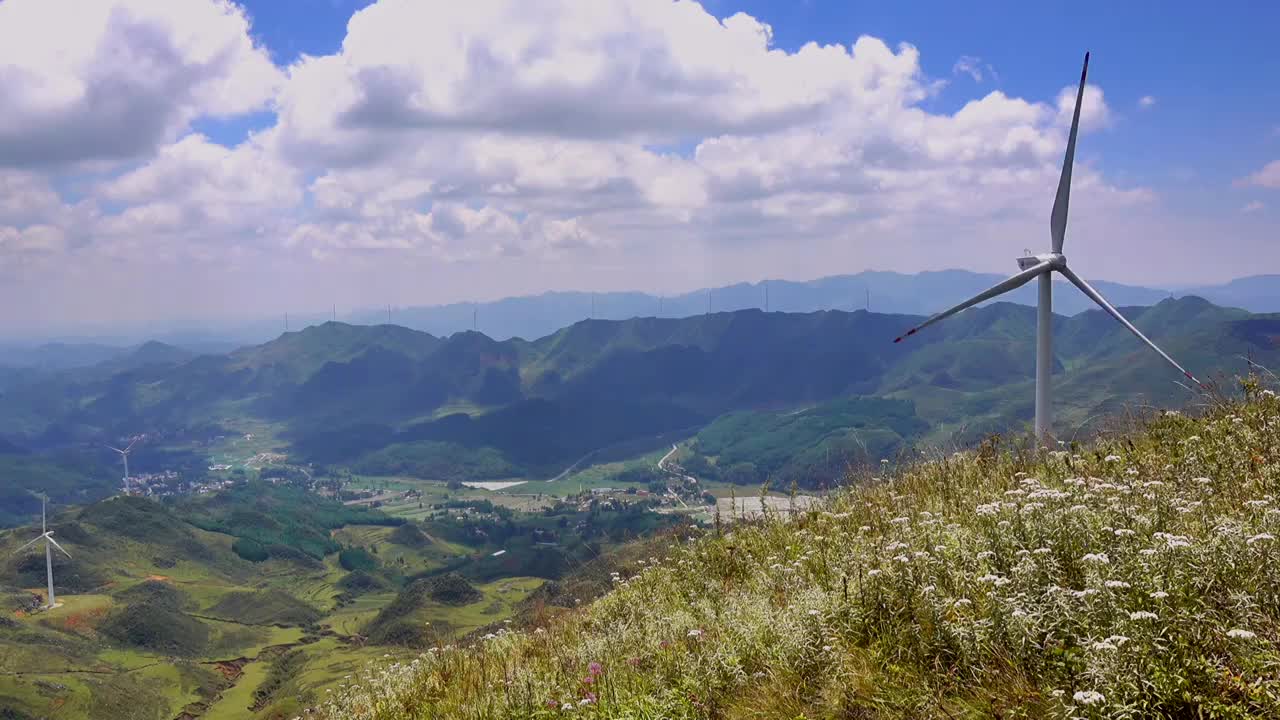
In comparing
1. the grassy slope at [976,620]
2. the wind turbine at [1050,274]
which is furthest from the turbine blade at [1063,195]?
the grassy slope at [976,620]

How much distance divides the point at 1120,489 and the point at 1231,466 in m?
2.83

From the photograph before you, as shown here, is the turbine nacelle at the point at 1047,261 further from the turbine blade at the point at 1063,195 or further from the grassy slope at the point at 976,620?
the grassy slope at the point at 976,620

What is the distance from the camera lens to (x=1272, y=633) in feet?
18.8

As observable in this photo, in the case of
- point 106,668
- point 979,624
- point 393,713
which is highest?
point 979,624

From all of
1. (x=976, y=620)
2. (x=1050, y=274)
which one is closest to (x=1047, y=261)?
(x=1050, y=274)

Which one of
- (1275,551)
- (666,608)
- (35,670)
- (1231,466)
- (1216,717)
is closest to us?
(1216,717)

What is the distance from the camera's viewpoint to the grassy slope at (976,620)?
5879mm

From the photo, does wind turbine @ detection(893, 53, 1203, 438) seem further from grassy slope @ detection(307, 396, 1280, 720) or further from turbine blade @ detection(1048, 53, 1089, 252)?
grassy slope @ detection(307, 396, 1280, 720)

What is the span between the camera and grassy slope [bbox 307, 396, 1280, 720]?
5.88 metres

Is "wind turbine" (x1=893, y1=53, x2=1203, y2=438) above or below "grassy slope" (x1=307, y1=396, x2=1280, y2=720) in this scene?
above

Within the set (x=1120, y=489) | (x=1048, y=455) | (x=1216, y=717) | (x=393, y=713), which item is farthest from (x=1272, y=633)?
(x=393, y=713)

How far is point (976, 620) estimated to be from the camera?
707cm

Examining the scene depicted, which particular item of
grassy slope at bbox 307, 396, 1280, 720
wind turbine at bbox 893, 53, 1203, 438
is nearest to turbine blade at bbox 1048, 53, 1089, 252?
wind turbine at bbox 893, 53, 1203, 438

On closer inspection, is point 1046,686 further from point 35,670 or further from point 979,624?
point 35,670
